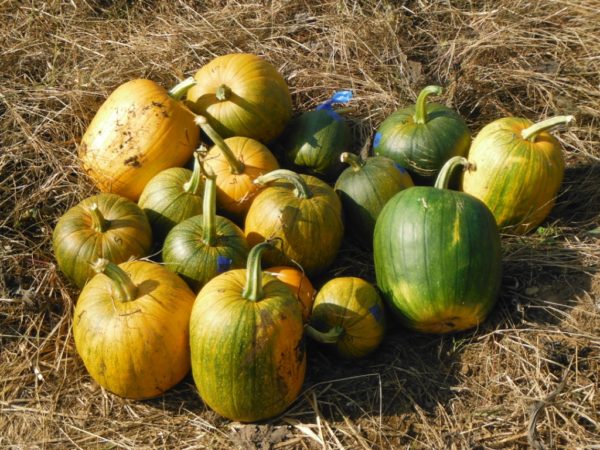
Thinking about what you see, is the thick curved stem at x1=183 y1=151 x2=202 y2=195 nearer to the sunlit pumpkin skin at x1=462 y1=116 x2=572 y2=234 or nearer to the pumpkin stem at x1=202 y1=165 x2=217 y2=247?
the pumpkin stem at x1=202 y1=165 x2=217 y2=247

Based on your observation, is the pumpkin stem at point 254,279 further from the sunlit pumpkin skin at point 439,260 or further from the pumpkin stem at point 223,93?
the pumpkin stem at point 223,93

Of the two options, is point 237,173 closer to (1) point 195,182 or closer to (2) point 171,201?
(1) point 195,182

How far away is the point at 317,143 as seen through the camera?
16.6 ft

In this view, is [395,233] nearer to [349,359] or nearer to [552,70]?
[349,359]

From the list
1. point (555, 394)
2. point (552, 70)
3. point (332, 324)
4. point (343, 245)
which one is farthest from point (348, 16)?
point (555, 394)

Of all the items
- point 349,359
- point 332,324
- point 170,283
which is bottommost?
point 349,359

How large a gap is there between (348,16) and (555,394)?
4.09 m

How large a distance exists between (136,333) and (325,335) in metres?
0.97

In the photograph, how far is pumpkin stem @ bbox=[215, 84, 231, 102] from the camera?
193 inches

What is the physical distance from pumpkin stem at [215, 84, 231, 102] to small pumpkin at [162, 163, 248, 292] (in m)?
1.06

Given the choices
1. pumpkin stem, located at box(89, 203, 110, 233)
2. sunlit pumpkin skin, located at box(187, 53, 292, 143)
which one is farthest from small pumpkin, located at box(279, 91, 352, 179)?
pumpkin stem, located at box(89, 203, 110, 233)

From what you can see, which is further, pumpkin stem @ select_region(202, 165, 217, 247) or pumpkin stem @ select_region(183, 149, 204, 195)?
pumpkin stem @ select_region(183, 149, 204, 195)

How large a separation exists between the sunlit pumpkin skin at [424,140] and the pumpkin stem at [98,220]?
79.4 inches

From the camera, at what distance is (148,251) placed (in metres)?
4.33
